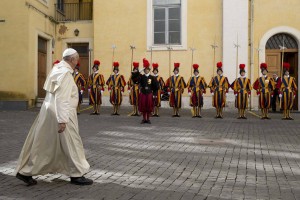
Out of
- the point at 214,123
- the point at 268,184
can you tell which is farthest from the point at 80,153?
the point at 214,123

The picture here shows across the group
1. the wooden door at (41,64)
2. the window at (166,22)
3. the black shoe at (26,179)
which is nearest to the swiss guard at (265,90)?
the window at (166,22)

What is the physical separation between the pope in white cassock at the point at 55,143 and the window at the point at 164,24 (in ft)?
50.3

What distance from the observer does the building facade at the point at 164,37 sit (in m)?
19.3

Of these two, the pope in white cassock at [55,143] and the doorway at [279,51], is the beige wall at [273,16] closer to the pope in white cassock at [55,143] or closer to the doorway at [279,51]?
the doorway at [279,51]

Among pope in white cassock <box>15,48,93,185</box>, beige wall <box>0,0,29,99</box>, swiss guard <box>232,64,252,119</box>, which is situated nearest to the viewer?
pope in white cassock <box>15,48,93,185</box>

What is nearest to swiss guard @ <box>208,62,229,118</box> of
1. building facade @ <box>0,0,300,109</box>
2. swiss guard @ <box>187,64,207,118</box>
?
swiss guard @ <box>187,64,207,118</box>

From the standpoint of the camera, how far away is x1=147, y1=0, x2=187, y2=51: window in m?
20.6

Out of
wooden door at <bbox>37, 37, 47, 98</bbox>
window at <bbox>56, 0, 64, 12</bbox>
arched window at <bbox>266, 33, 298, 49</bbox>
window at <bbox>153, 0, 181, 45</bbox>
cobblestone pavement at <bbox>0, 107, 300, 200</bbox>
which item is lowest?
cobblestone pavement at <bbox>0, 107, 300, 200</bbox>

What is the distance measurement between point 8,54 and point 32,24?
1.80 metres

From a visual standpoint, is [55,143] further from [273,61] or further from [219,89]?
[273,61]

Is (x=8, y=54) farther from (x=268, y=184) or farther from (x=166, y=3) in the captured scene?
(x=268, y=184)

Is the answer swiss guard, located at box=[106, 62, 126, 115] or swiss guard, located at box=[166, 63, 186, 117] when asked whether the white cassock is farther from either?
swiss guard, located at box=[106, 62, 126, 115]

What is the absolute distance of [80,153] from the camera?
18.5ft

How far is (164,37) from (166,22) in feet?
2.49
